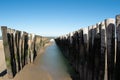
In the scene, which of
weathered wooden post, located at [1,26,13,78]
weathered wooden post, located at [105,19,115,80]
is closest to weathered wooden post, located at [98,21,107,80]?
weathered wooden post, located at [105,19,115,80]

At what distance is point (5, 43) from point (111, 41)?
3.43 meters

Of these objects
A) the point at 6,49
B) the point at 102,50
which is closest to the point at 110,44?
the point at 102,50

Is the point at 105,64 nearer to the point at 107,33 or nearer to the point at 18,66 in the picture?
the point at 107,33

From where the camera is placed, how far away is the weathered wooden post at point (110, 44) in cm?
324

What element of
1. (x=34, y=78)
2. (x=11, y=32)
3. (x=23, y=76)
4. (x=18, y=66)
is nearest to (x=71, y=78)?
(x=34, y=78)

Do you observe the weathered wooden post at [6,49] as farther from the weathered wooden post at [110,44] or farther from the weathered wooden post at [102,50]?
the weathered wooden post at [110,44]

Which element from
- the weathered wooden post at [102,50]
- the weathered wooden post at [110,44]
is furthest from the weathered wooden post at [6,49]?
the weathered wooden post at [110,44]

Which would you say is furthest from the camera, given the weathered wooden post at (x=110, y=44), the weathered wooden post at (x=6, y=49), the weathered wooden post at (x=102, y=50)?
the weathered wooden post at (x=6, y=49)

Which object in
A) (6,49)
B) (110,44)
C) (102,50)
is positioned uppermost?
(110,44)

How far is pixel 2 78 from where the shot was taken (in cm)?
566

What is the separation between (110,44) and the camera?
130 inches

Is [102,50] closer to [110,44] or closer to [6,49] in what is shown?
[110,44]

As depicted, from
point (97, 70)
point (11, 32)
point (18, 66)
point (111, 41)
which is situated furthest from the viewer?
point (18, 66)

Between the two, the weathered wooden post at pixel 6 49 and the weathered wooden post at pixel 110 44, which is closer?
the weathered wooden post at pixel 110 44
